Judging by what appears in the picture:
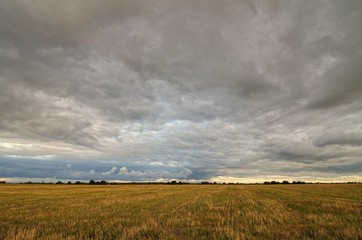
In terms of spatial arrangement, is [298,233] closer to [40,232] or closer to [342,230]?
[342,230]

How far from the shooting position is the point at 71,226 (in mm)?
12273

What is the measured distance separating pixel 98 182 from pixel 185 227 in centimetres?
17269

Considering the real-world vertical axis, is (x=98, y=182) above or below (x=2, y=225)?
above

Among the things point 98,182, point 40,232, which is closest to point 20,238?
point 40,232

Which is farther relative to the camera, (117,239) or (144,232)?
(144,232)

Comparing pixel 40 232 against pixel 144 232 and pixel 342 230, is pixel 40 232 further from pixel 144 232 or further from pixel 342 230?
pixel 342 230

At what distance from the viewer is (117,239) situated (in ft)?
30.8

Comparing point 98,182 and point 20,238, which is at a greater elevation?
point 98,182

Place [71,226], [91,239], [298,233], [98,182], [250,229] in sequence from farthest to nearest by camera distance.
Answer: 1. [98,182]
2. [71,226]
3. [250,229]
4. [298,233]
5. [91,239]

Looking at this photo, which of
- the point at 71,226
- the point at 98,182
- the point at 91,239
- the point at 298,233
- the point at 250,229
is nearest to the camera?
the point at 91,239

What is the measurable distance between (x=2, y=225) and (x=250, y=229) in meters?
11.1

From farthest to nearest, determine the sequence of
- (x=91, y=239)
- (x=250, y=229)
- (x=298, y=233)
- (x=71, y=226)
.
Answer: (x=71, y=226) < (x=250, y=229) < (x=298, y=233) < (x=91, y=239)

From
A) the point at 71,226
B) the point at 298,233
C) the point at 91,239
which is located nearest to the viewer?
the point at 91,239

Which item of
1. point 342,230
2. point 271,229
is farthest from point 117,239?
point 342,230
